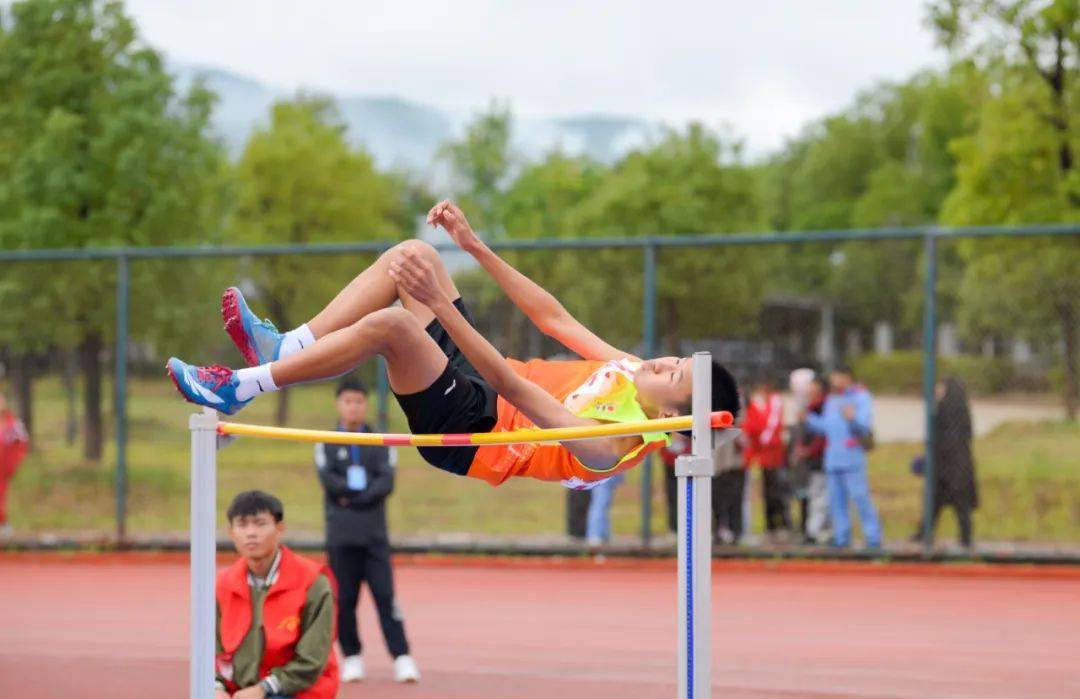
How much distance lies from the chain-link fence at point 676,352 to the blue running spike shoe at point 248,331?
7.07 metres

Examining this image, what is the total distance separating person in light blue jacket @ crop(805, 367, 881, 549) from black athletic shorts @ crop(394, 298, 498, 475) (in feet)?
24.0

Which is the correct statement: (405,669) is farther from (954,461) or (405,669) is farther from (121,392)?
(121,392)

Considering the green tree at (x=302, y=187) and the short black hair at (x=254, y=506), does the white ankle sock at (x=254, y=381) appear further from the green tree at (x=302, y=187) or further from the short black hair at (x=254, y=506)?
the green tree at (x=302, y=187)

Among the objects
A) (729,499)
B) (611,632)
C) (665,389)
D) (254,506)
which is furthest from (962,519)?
(254,506)

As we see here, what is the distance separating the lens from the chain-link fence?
1233 cm

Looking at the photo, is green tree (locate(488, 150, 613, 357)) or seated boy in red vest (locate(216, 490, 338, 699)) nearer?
seated boy in red vest (locate(216, 490, 338, 699))

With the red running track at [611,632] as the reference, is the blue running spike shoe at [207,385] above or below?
above

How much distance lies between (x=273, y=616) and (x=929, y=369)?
764cm

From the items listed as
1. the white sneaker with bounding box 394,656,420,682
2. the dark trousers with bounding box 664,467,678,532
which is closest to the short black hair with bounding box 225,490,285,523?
the white sneaker with bounding box 394,656,420,682

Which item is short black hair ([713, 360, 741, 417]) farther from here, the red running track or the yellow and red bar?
the red running track

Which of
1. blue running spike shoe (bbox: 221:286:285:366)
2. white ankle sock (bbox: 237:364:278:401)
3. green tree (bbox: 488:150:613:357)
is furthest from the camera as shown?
green tree (bbox: 488:150:613:357)

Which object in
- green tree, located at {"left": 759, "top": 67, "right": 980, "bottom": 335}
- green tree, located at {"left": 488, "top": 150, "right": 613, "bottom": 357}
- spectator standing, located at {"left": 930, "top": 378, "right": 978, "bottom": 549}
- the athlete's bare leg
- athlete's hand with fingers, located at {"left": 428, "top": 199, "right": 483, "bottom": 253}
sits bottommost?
spectator standing, located at {"left": 930, "top": 378, "right": 978, "bottom": 549}

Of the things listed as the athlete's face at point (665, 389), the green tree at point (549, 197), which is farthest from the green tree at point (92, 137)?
the athlete's face at point (665, 389)

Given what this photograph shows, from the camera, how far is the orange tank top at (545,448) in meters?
5.52
